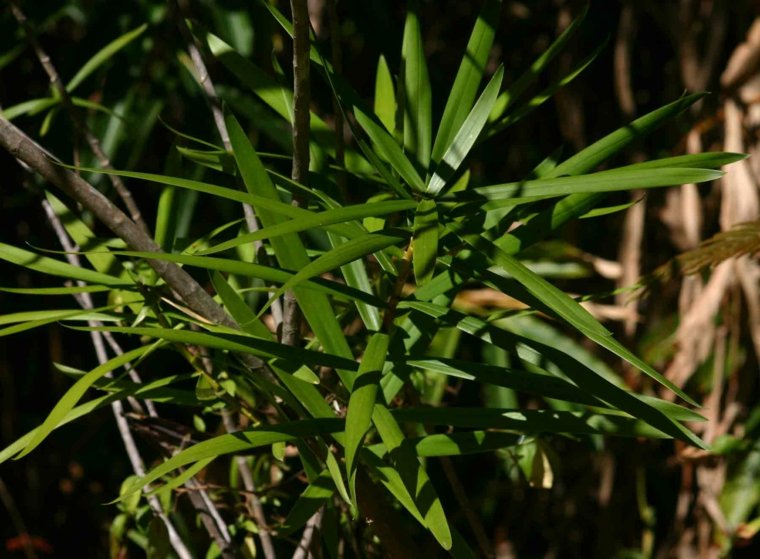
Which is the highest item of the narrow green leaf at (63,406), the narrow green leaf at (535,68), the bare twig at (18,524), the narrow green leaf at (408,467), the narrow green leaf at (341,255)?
the narrow green leaf at (535,68)

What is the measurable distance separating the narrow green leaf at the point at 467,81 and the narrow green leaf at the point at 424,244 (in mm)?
61

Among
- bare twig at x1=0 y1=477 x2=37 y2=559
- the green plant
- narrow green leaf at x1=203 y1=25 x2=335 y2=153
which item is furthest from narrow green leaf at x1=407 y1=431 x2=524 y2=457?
bare twig at x1=0 y1=477 x2=37 y2=559

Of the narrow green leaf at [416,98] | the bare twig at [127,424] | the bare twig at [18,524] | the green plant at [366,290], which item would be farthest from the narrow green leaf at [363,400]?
the bare twig at [18,524]

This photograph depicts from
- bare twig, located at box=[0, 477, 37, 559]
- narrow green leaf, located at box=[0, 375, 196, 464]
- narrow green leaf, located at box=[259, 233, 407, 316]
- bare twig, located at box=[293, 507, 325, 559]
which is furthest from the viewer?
bare twig, located at box=[0, 477, 37, 559]

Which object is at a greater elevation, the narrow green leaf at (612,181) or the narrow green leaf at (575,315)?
the narrow green leaf at (612,181)

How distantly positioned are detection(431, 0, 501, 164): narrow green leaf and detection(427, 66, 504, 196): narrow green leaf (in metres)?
0.01

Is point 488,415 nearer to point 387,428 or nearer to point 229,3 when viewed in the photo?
point 387,428

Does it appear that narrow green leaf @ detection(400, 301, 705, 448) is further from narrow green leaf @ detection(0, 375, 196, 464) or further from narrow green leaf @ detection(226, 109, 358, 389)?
narrow green leaf @ detection(0, 375, 196, 464)

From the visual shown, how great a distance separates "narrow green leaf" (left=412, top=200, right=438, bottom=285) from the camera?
0.40m

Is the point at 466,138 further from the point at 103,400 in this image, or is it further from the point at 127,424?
the point at 127,424

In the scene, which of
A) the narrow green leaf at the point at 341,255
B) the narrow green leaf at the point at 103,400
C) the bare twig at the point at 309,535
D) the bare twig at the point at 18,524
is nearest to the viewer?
the narrow green leaf at the point at 341,255

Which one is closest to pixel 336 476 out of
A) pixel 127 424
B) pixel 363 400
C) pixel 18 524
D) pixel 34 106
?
pixel 363 400

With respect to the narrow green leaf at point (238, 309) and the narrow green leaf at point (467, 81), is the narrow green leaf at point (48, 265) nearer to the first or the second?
the narrow green leaf at point (238, 309)

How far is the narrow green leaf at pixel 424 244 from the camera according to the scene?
0.40m
